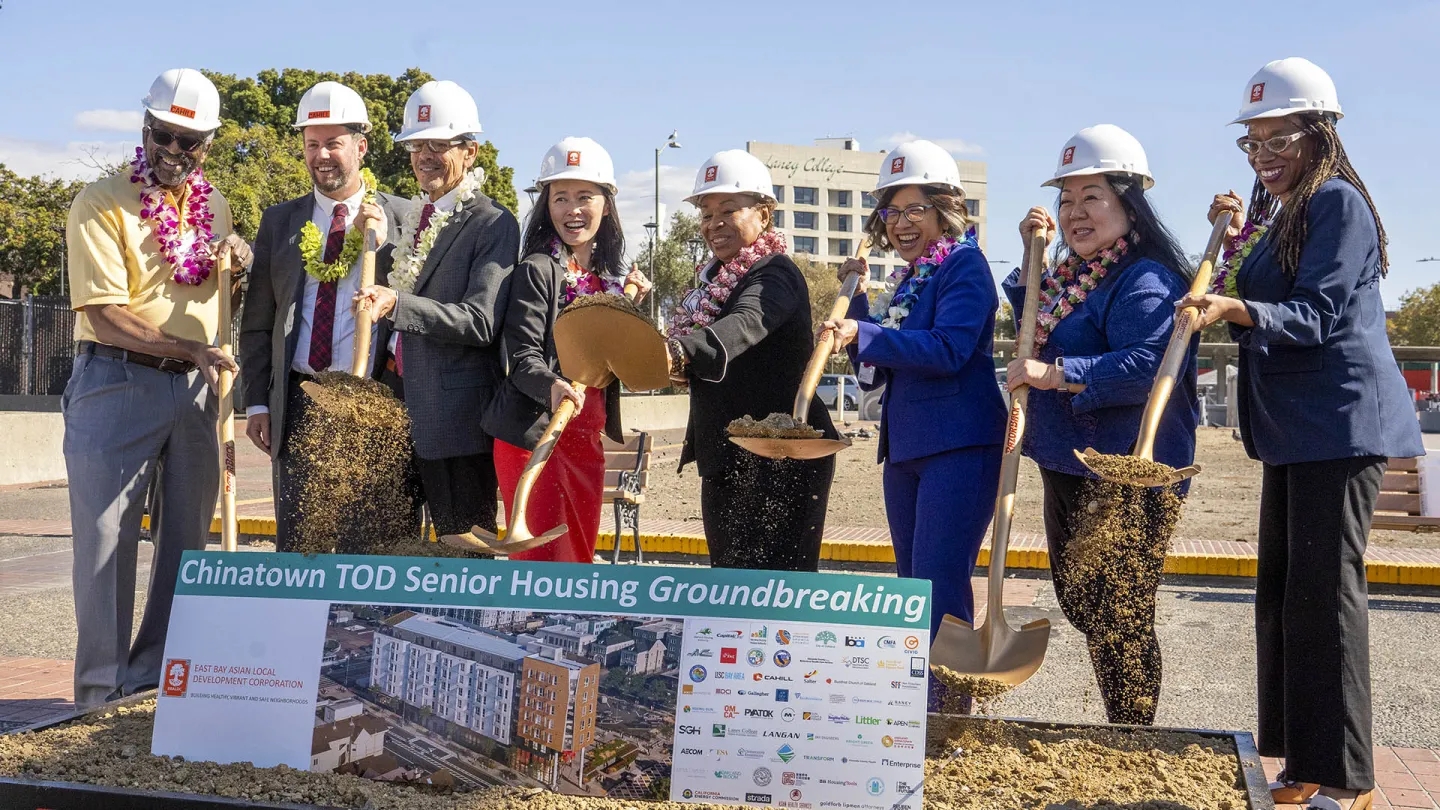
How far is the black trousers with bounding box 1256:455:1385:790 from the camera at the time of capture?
131 inches

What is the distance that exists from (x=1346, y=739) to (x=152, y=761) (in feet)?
10.3

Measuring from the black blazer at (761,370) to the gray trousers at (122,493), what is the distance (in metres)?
1.79

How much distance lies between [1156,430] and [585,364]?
168cm

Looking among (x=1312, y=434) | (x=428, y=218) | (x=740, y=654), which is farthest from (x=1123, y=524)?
(x=428, y=218)

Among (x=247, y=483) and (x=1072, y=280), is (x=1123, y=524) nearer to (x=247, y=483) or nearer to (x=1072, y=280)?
(x=1072, y=280)

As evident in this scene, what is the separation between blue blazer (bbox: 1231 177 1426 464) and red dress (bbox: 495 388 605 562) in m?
1.99

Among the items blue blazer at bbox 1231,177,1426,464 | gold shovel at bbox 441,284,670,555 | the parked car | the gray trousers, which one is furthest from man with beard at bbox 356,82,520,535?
the parked car

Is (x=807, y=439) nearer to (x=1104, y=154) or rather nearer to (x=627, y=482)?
(x=1104, y=154)

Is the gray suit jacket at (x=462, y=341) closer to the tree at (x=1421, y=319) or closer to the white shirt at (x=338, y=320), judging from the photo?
the white shirt at (x=338, y=320)

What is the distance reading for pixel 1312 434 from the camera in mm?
3369

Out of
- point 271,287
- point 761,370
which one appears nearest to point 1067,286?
point 761,370

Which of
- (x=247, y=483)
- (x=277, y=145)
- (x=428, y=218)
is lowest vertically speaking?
(x=247, y=483)

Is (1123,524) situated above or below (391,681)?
above

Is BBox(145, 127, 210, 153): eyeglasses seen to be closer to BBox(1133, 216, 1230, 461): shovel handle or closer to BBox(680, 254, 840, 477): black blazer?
BBox(680, 254, 840, 477): black blazer
